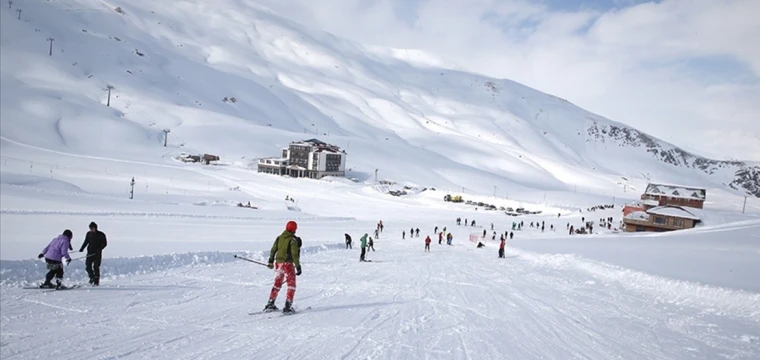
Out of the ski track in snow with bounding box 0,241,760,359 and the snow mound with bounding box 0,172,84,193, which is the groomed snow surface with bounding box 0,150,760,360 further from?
the snow mound with bounding box 0,172,84,193

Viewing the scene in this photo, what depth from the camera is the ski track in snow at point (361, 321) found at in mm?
6938

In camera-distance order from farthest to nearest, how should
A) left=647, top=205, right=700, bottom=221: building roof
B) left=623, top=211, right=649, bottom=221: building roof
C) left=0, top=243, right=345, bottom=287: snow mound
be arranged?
1. left=623, top=211, right=649, bottom=221: building roof
2. left=647, top=205, right=700, bottom=221: building roof
3. left=0, top=243, right=345, bottom=287: snow mound

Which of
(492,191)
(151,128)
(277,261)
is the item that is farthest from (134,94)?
(277,261)

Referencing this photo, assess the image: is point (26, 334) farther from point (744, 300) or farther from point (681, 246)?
point (681, 246)

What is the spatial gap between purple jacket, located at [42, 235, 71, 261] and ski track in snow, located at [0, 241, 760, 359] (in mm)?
812

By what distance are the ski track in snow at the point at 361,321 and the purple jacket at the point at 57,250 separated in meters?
0.81

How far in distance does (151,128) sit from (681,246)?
112 m

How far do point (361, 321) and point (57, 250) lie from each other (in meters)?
6.78

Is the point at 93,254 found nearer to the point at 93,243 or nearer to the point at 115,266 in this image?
the point at 93,243

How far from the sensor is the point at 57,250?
9906 millimetres

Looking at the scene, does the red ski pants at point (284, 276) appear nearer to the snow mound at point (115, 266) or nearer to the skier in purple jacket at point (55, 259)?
the skier in purple jacket at point (55, 259)

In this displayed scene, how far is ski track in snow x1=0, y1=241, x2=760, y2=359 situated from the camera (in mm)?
6938

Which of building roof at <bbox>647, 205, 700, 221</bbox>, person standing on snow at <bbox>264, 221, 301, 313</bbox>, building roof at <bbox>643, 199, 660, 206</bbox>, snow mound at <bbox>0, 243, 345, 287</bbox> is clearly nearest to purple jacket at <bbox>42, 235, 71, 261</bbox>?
snow mound at <bbox>0, 243, 345, 287</bbox>

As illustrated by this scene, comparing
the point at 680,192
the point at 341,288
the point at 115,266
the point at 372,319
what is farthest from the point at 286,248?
the point at 680,192
